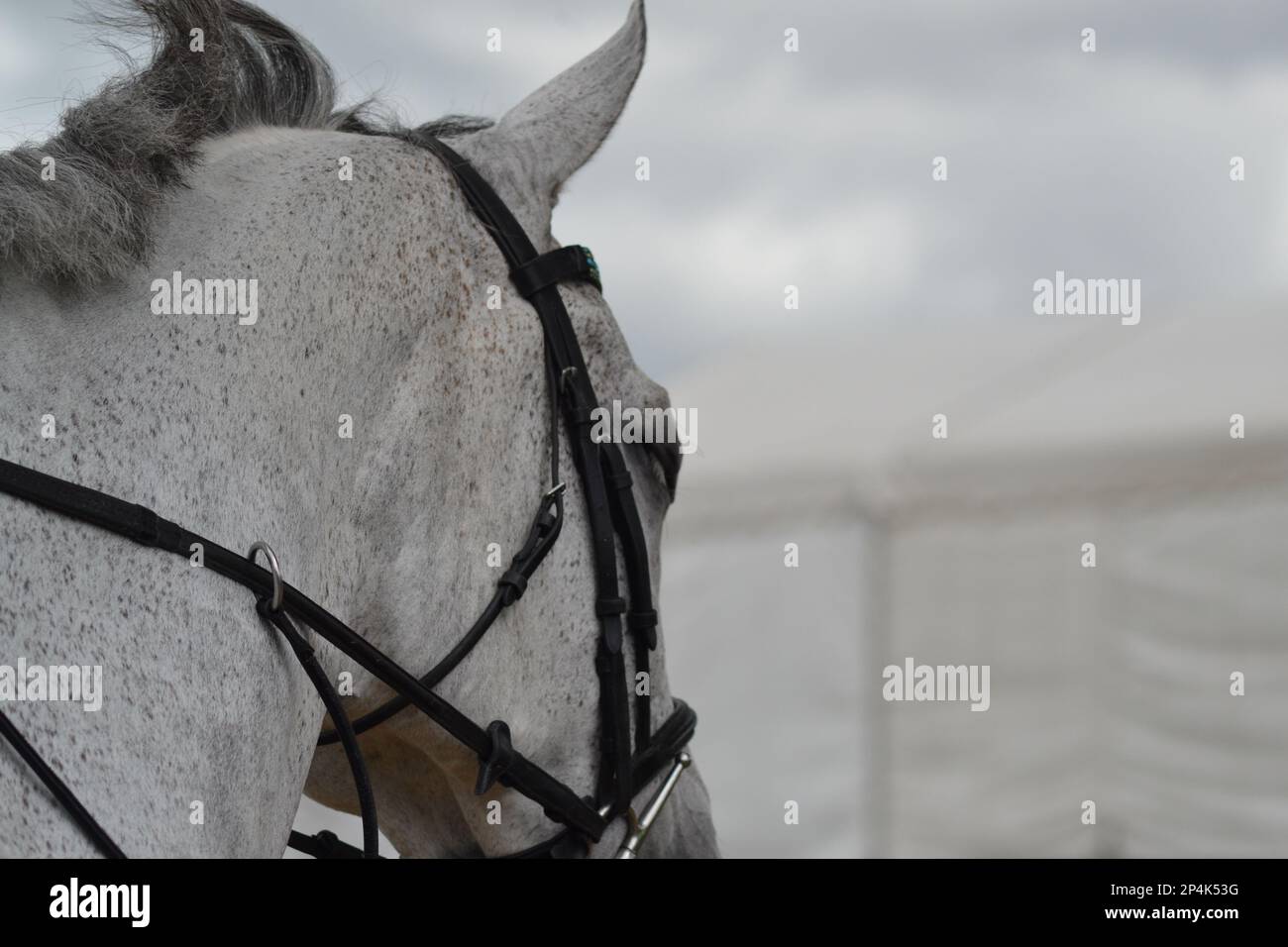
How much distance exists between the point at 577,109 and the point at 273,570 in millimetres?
1214

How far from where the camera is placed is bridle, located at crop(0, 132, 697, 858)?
1.72m

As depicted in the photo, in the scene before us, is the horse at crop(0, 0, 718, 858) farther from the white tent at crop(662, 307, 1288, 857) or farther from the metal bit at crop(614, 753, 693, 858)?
the white tent at crop(662, 307, 1288, 857)

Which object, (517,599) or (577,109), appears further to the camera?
(577,109)

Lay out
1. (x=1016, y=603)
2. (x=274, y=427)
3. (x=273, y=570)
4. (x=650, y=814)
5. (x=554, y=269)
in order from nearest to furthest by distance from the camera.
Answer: (x=273, y=570) < (x=274, y=427) < (x=554, y=269) < (x=650, y=814) < (x=1016, y=603)

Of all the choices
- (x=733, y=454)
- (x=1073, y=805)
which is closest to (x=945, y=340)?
(x=733, y=454)

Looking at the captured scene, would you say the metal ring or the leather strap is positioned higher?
the leather strap

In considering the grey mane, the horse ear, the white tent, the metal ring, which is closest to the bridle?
the metal ring

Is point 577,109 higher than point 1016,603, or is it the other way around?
point 577,109

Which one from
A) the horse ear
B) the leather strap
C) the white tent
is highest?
the horse ear

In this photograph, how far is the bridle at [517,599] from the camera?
5.64 ft

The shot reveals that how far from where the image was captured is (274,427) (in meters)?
1.72

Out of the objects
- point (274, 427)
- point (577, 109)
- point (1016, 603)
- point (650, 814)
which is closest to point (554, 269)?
point (577, 109)

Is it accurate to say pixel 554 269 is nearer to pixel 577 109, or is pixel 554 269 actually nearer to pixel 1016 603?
pixel 577 109
